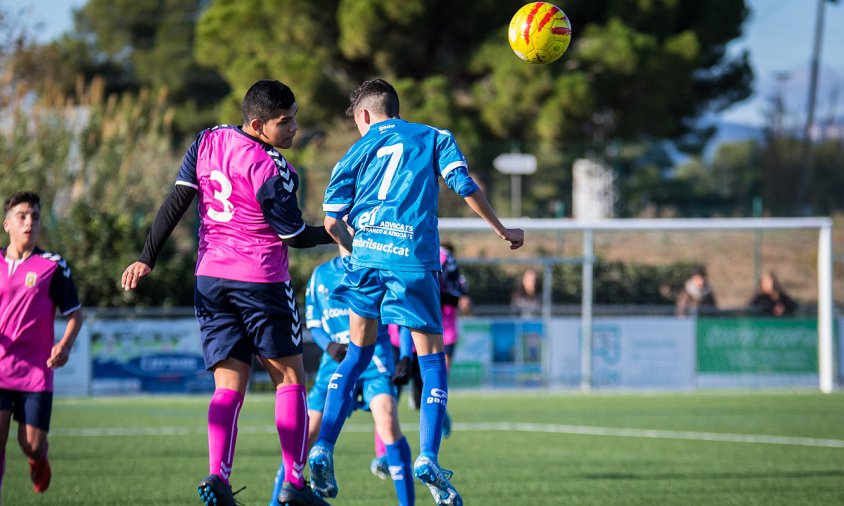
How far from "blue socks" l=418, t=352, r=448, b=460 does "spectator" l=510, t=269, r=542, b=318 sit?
1202 centimetres

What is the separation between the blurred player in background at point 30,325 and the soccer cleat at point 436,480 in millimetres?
2431

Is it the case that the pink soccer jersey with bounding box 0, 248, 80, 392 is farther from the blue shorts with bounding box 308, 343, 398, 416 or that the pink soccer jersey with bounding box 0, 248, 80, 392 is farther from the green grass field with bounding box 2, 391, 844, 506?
the blue shorts with bounding box 308, 343, 398, 416

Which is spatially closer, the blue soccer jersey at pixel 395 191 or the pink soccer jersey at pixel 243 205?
the pink soccer jersey at pixel 243 205

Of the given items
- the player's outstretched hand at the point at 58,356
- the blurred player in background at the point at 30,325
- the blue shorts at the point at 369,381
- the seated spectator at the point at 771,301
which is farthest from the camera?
the seated spectator at the point at 771,301

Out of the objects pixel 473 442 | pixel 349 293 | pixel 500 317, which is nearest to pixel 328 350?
pixel 349 293

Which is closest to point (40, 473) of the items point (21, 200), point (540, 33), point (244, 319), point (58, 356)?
point (58, 356)

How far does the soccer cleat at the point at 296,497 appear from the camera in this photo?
18.0 ft

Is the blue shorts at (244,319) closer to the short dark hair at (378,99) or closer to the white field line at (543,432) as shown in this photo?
the short dark hair at (378,99)

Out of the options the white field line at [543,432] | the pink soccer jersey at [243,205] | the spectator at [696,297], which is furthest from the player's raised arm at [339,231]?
the spectator at [696,297]

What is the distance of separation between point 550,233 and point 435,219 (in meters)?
16.7

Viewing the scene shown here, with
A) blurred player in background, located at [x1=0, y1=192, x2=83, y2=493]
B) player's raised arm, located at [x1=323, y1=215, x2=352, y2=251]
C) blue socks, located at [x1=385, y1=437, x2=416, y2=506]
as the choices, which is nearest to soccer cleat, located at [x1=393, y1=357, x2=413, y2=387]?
blue socks, located at [x1=385, y1=437, x2=416, y2=506]

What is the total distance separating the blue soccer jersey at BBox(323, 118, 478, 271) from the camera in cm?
588

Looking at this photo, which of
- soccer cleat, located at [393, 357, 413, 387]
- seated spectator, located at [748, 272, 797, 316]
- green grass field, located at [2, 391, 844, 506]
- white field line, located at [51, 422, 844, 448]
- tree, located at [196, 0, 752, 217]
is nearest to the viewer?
soccer cleat, located at [393, 357, 413, 387]

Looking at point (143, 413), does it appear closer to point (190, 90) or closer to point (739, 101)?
point (739, 101)
